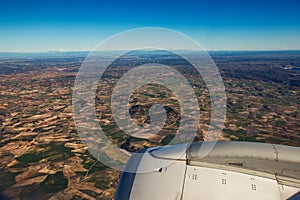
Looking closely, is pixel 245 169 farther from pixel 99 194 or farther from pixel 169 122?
pixel 169 122

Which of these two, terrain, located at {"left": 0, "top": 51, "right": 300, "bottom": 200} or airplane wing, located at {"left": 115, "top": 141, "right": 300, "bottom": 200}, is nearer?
airplane wing, located at {"left": 115, "top": 141, "right": 300, "bottom": 200}

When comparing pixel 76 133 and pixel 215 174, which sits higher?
pixel 215 174

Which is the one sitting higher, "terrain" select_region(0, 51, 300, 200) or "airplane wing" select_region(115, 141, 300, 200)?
"airplane wing" select_region(115, 141, 300, 200)

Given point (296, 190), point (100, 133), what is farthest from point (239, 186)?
point (100, 133)

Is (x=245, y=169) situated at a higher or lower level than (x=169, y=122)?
higher

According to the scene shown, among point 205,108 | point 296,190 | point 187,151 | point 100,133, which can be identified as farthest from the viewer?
point 205,108

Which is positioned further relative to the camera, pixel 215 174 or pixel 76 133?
Result: pixel 76 133

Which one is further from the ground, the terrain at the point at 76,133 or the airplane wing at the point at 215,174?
the airplane wing at the point at 215,174

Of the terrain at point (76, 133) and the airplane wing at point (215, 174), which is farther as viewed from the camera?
the terrain at point (76, 133)
